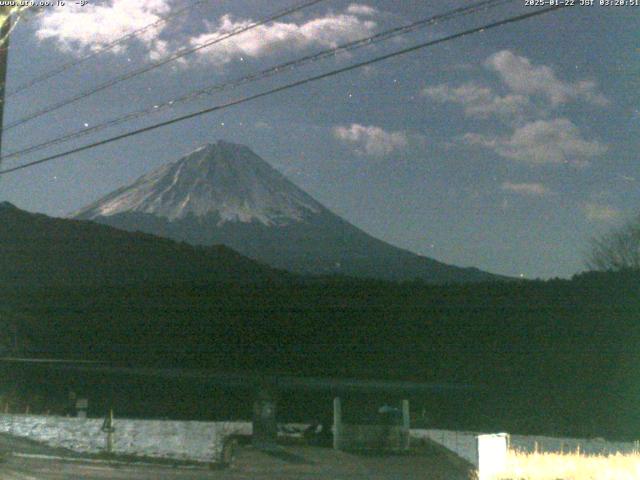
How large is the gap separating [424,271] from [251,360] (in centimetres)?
3318

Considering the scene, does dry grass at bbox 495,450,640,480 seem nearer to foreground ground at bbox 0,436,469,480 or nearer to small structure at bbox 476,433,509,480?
small structure at bbox 476,433,509,480

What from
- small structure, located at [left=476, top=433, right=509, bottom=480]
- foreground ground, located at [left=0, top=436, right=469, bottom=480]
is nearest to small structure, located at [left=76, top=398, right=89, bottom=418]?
foreground ground, located at [left=0, top=436, right=469, bottom=480]

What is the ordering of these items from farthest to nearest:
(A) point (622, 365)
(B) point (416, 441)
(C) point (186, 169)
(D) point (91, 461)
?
(C) point (186, 169) → (A) point (622, 365) → (D) point (91, 461) → (B) point (416, 441)

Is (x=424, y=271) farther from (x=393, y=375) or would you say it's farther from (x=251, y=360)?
(x=393, y=375)

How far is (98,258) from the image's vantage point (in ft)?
150

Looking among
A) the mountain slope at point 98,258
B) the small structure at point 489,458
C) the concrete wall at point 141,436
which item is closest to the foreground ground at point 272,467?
the concrete wall at point 141,436

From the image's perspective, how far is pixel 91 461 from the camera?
11680 millimetres

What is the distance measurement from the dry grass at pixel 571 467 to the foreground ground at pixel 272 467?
92 cm

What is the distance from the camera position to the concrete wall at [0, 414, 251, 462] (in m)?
11.8

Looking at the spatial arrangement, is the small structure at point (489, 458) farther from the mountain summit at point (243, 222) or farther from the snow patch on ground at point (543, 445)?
the mountain summit at point (243, 222)

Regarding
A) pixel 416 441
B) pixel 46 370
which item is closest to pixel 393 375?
pixel 46 370

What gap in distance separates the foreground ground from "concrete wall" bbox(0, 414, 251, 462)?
629 mm

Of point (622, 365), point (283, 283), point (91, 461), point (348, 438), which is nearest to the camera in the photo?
point (348, 438)

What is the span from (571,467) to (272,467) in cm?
430
